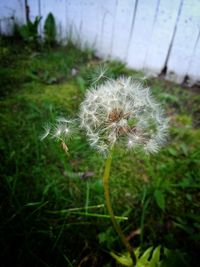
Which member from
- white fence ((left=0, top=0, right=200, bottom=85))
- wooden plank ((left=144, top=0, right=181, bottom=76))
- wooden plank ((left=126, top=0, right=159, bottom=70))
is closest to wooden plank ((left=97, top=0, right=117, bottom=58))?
white fence ((left=0, top=0, right=200, bottom=85))

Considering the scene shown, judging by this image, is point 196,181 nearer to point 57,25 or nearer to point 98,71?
point 98,71

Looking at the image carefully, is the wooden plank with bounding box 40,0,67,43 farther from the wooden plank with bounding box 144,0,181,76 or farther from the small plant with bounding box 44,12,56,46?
the wooden plank with bounding box 144,0,181,76

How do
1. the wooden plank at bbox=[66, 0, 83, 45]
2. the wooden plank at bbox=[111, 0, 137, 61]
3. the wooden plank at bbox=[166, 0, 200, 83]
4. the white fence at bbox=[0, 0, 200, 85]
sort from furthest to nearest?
the wooden plank at bbox=[66, 0, 83, 45]
the wooden plank at bbox=[111, 0, 137, 61]
the white fence at bbox=[0, 0, 200, 85]
the wooden plank at bbox=[166, 0, 200, 83]

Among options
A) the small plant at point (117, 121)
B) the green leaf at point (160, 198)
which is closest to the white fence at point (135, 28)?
the green leaf at point (160, 198)

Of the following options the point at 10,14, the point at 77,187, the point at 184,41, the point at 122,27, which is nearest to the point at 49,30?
the point at 10,14

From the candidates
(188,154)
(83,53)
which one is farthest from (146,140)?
(83,53)

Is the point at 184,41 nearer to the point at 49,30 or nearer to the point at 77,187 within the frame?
the point at 49,30

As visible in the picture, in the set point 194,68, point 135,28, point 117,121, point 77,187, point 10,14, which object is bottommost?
point 77,187
